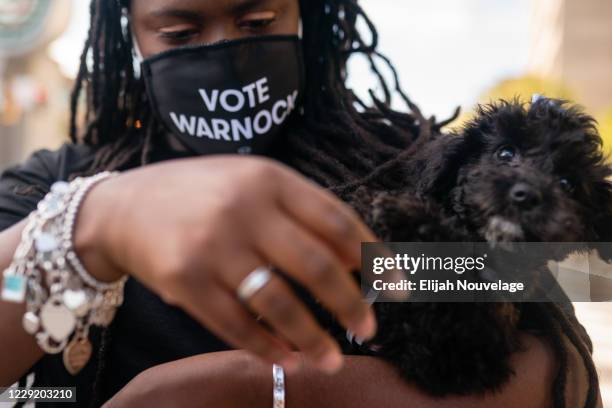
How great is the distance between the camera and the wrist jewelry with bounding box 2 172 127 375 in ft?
3.35

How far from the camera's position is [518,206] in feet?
4.20

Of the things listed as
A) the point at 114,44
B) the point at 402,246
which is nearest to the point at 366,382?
the point at 402,246

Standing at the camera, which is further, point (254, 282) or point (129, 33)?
point (129, 33)

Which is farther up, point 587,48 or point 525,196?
point 525,196

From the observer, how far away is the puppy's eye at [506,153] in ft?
4.76

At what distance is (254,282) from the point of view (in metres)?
0.80

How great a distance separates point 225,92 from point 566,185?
0.98 meters

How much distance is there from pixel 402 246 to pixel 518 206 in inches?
9.9

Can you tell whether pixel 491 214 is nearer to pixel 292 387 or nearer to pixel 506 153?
pixel 506 153

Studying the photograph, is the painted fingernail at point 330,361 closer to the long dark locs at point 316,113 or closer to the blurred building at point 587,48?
the long dark locs at point 316,113

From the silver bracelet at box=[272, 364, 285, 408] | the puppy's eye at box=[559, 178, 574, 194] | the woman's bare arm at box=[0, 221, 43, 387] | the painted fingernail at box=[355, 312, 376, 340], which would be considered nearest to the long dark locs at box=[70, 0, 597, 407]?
the puppy's eye at box=[559, 178, 574, 194]

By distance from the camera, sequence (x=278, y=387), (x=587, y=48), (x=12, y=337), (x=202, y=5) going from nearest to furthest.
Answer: (x=12, y=337)
(x=278, y=387)
(x=202, y=5)
(x=587, y=48)

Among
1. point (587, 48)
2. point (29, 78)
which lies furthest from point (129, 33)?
point (587, 48)

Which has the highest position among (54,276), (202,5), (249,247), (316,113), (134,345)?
(202,5)
